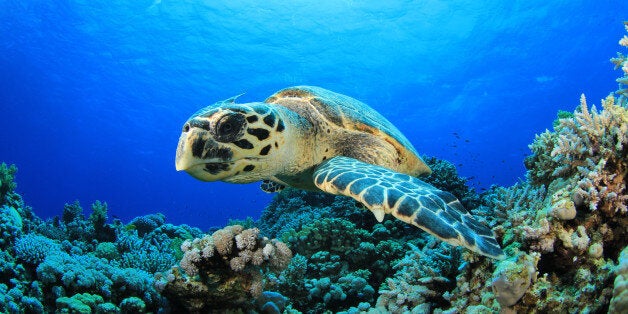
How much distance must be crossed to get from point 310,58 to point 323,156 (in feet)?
89.9

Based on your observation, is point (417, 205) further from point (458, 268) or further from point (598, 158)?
point (598, 158)

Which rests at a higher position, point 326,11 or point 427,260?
point 326,11

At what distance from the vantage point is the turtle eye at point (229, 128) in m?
2.59

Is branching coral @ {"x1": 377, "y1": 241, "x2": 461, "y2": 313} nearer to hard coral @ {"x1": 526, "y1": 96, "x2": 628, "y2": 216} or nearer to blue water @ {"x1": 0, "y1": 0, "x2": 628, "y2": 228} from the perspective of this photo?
hard coral @ {"x1": 526, "y1": 96, "x2": 628, "y2": 216}

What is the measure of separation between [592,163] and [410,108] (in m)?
38.3

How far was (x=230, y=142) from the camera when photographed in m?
2.65

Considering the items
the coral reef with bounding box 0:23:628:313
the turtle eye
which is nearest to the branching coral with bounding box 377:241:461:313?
the coral reef with bounding box 0:23:628:313

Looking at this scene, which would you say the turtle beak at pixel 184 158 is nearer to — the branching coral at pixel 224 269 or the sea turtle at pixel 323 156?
the sea turtle at pixel 323 156

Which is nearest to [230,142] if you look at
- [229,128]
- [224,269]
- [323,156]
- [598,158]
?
[229,128]

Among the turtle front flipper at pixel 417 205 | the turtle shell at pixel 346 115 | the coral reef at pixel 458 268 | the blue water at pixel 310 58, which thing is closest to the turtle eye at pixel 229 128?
the coral reef at pixel 458 268

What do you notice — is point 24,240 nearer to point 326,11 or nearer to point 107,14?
point 326,11

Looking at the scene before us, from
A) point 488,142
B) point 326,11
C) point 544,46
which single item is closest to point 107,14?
point 326,11

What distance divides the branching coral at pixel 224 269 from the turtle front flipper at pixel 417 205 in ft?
2.27

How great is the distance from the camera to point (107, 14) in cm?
2472
